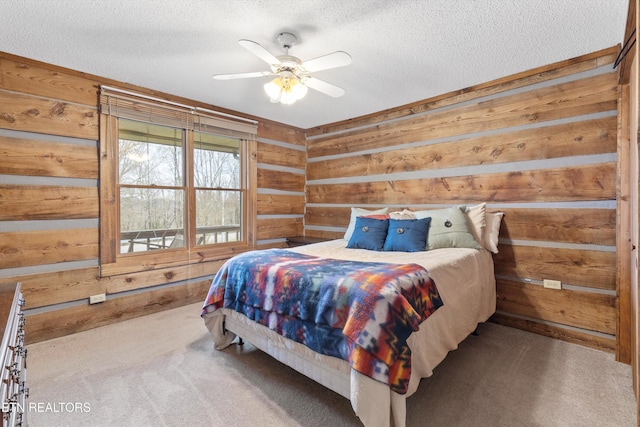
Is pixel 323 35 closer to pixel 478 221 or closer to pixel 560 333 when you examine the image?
pixel 478 221

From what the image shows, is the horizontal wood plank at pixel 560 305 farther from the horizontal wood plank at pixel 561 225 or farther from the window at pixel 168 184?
the window at pixel 168 184

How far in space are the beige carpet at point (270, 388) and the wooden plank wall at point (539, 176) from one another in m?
0.35

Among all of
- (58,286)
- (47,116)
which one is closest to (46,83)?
(47,116)

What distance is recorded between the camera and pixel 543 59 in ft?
8.33

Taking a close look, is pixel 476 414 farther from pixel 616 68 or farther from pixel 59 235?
pixel 59 235

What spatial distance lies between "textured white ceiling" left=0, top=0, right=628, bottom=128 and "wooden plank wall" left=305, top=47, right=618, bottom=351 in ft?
0.99

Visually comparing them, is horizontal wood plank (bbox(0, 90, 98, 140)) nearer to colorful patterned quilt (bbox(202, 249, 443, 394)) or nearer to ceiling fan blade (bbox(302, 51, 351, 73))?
colorful patterned quilt (bbox(202, 249, 443, 394))

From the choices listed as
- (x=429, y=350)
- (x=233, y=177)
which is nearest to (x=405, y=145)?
(x=233, y=177)

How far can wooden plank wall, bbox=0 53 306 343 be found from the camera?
247 centimetres

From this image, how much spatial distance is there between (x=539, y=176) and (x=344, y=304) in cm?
237

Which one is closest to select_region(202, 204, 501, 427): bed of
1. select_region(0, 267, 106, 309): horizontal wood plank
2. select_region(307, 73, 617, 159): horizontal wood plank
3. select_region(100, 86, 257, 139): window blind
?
select_region(307, 73, 617, 159): horizontal wood plank

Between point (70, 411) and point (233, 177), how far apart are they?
2.87 metres

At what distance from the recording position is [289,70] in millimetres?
2225

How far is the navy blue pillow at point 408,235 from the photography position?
110 inches
